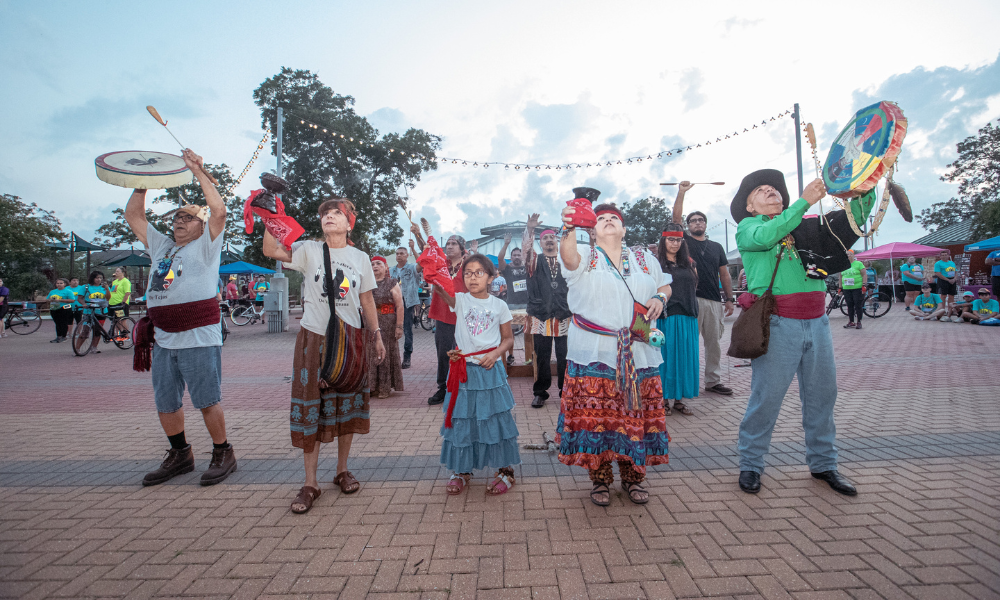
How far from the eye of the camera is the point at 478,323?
3344 mm

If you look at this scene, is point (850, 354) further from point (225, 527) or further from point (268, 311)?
point (268, 311)

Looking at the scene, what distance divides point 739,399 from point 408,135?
24.3 metres

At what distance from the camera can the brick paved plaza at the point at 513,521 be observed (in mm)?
2232

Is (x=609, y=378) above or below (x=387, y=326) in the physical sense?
below

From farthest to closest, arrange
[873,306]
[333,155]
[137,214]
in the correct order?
1. [333,155]
2. [873,306]
3. [137,214]

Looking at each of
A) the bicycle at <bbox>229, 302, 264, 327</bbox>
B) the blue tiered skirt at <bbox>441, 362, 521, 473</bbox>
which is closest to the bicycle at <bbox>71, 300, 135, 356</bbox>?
the bicycle at <bbox>229, 302, 264, 327</bbox>

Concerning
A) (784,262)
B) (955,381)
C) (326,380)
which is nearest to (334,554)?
(326,380)

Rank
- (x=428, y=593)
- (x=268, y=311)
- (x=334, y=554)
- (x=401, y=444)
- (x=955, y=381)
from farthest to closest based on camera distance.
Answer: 1. (x=268, y=311)
2. (x=955, y=381)
3. (x=401, y=444)
4. (x=334, y=554)
5. (x=428, y=593)

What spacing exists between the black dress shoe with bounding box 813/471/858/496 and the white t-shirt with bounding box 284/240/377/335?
3.27 metres

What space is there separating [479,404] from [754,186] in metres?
2.40

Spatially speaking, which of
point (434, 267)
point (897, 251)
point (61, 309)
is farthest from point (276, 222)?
point (897, 251)

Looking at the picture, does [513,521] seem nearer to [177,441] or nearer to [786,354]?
[786,354]

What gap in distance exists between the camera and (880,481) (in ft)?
10.5

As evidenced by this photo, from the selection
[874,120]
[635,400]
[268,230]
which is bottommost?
[635,400]
